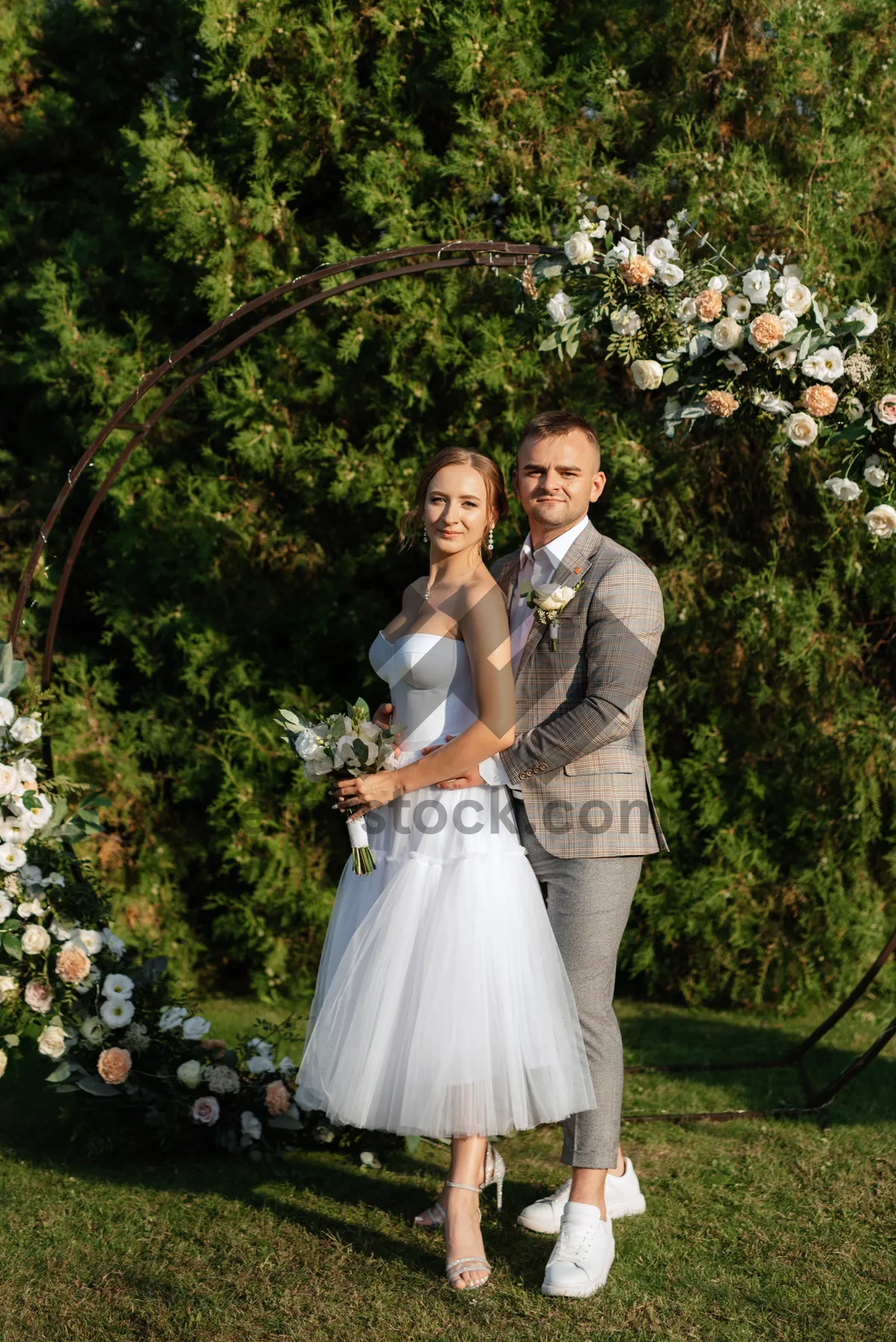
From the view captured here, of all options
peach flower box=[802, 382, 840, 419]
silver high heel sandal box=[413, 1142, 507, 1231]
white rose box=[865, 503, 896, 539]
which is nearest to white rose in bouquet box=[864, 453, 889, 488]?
white rose box=[865, 503, 896, 539]

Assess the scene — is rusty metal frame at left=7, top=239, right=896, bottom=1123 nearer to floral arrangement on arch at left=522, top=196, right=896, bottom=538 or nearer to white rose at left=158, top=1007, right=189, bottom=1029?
floral arrangement on arch at left=522, top=196, right=896, bottom=538

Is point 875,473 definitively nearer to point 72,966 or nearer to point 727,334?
→ point 727,334

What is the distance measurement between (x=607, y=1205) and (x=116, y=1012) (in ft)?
5.54

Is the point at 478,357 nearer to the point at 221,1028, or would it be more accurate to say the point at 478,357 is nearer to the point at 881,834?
the point at 881,834

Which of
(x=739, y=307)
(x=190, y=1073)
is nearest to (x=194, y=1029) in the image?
(x=190, y=1073)

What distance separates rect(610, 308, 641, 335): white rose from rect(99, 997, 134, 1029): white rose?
2706 mm

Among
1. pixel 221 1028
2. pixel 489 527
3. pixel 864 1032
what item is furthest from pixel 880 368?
pixel 221 1028

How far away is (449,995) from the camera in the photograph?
9.77ft

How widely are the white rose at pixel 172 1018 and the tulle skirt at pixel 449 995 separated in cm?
94

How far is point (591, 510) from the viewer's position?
5352 millimetres

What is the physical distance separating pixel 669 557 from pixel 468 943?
2.85 meters

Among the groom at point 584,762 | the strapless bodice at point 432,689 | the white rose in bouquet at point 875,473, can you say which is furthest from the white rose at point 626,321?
the strapless bodice at point 432,689

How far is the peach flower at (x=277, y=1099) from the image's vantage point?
3.95m

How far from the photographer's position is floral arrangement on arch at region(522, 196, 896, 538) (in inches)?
138
